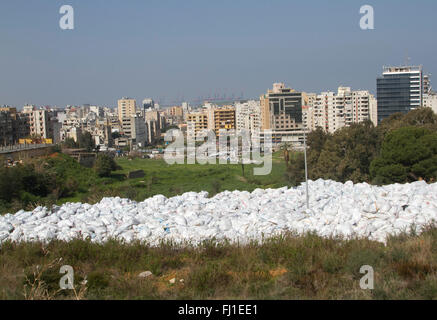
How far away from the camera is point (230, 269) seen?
387 cm

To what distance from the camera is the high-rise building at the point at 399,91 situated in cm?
6369

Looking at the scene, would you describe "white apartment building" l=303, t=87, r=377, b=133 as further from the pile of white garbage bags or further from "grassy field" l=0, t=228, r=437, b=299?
"grassy field" l=0, t=228, r=437, b=299

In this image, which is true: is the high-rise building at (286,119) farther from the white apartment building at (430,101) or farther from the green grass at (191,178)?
the white apartment building at (430,101)

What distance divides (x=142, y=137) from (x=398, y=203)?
64433 mm

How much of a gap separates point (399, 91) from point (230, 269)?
66.3m

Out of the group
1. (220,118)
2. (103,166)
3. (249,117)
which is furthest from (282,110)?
(220,118)

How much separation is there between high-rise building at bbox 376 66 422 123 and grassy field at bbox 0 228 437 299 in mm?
63814

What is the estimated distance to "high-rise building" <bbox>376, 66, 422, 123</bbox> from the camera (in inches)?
2507

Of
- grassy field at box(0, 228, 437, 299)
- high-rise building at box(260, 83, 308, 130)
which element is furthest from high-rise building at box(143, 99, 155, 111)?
grassy field at box(0, 228, 437, 299)

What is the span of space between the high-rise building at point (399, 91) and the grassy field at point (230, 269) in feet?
209

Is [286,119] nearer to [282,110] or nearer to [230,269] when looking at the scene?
[282,110]
